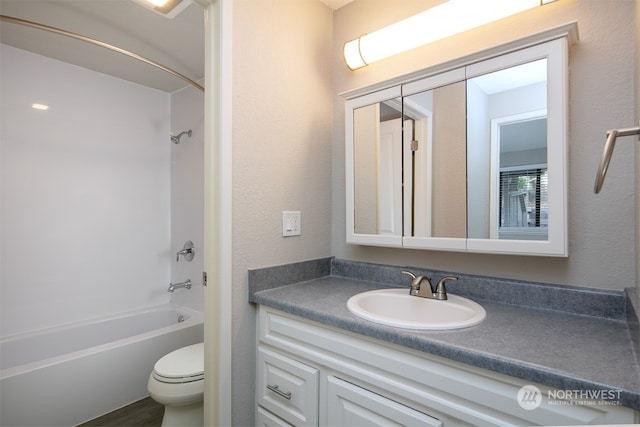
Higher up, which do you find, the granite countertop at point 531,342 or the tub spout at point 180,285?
the granite countertop at point 531,342

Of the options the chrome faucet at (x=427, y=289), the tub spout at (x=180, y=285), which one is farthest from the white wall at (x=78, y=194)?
the chrome faucet at (x=427, y=289)

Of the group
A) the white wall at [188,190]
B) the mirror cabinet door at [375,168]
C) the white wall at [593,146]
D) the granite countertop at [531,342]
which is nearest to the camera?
the granite countertop at [531,342]

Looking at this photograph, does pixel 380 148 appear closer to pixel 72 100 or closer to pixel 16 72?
pixel 72 100

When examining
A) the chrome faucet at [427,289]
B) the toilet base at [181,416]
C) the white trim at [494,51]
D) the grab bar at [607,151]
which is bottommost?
the toilet base at [181,416]

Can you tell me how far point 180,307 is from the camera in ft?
8.75

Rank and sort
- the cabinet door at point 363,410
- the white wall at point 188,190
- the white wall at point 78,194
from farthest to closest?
1. the white wall at point 188,190
2. the white wall at point 78,194
3. the cabinet door at point 363,410

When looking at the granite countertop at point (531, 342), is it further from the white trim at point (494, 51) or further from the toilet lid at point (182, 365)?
the white trim at point (494, 51)

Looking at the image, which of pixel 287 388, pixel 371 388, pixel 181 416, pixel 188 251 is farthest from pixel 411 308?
pixel 188 251

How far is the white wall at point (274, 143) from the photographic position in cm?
127

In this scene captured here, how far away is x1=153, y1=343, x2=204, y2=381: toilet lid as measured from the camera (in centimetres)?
150

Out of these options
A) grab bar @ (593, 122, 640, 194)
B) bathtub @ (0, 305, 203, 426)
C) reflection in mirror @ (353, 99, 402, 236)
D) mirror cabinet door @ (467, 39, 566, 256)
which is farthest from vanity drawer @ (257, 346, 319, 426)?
bathtub @ (0, 305, 203, 426)

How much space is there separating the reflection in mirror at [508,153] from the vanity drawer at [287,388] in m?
0.84

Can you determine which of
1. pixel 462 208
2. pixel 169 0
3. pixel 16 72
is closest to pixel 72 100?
pixel 16 72

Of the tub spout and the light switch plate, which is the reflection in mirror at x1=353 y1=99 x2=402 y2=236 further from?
the tub spout
